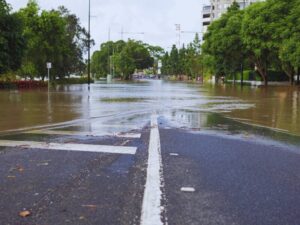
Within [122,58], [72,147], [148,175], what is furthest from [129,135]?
[122,58]

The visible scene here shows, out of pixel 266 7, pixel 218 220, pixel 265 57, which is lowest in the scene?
pixel 218 220

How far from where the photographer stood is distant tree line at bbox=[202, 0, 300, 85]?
4316cm

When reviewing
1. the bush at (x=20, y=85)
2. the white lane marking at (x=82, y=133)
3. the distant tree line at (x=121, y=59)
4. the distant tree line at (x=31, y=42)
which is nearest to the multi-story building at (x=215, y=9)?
the distant tree line at (x=121, y=59)

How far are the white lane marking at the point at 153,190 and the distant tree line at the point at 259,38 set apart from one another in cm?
3468

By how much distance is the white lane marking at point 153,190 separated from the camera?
4.71 m

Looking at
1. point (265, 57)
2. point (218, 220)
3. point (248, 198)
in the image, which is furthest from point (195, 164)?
point (265, 57)

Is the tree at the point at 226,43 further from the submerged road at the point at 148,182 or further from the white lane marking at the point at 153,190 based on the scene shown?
the white lane marking at the point at 153,190

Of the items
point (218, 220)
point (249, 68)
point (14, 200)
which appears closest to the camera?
point (218, 220)

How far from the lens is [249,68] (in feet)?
240

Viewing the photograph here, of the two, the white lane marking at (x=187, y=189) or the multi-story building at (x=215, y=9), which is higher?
the multi-story building at (x=215, y=9)

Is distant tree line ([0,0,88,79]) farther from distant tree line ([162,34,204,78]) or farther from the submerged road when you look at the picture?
distant tree line ([162,34,204,78])

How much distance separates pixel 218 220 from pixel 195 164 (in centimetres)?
276

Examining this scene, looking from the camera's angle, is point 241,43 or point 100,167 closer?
point 100,167

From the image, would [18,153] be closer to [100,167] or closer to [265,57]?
[100,167]
